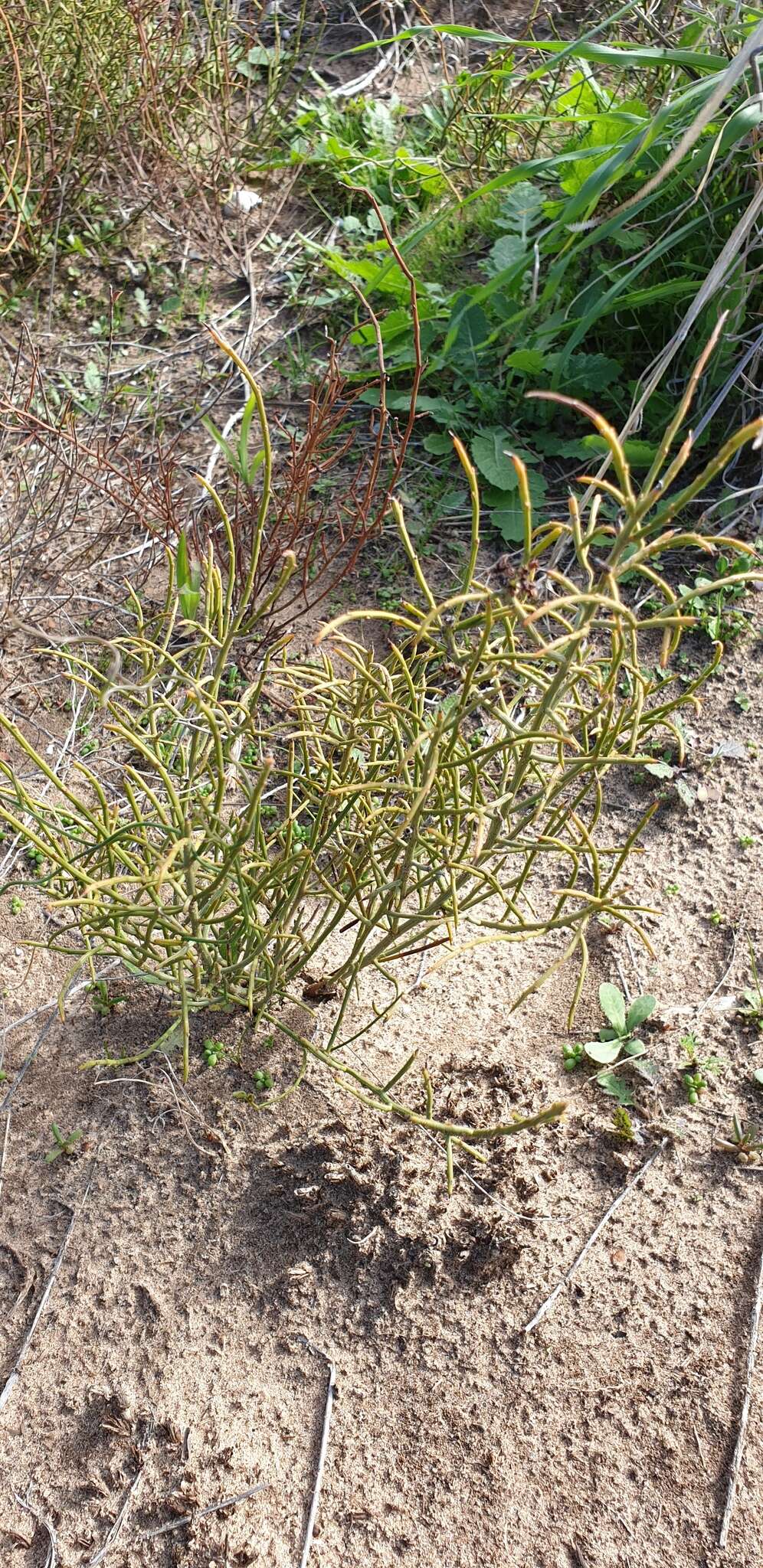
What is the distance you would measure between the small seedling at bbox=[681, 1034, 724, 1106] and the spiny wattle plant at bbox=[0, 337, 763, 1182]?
211 millimetres

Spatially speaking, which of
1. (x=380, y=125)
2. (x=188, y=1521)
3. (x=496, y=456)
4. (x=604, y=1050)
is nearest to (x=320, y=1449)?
(x=188, y=1521)

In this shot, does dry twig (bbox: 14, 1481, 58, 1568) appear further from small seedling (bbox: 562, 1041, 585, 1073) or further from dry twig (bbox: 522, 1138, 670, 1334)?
small seedling (bbox: 562, 1041, 585, 1073)

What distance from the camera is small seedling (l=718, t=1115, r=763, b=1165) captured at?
1.54 m

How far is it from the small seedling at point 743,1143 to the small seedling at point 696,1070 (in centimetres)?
6

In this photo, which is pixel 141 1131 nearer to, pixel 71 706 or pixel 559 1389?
pixel 559 1389

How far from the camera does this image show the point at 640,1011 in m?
1.64

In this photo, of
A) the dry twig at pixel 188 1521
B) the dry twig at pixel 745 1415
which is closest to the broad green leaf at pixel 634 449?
the dry twig at pixel 745 1415

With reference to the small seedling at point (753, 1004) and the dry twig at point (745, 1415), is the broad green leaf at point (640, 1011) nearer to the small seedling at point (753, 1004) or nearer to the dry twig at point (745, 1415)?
the small seedling at point (753, 1004)

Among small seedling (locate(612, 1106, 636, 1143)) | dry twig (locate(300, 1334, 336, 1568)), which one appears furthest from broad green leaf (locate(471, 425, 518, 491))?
dry twig (locate(300, 1334, 336, 1568))

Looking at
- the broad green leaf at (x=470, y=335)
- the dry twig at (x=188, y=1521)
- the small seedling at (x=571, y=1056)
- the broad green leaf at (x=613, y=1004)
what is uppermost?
the broad green leaf at (x=470, y=335)

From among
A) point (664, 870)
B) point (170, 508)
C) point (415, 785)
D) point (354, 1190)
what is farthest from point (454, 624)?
point (170, 508)

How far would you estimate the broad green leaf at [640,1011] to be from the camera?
64.4 inches

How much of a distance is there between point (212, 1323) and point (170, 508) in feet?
4.35

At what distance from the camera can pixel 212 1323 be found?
143cm
